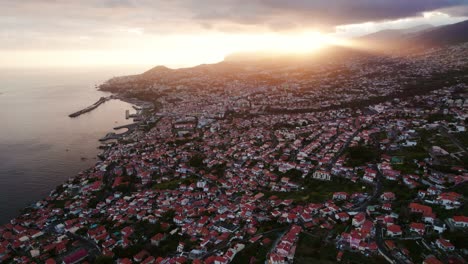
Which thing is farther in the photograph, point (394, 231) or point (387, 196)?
point (387, 196)

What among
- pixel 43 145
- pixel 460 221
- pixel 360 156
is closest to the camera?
pixel 460 221

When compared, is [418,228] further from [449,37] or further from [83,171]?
[449,37]

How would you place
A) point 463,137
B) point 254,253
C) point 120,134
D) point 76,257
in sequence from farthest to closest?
1. point 120,134
2. point 463,137
3. point 76,257
4. point 254,253

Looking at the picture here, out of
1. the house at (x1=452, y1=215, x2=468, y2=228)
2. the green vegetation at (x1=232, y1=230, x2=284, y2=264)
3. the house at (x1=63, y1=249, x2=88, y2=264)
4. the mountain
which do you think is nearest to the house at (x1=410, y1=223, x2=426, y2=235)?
the house at (x1=452, y1=215, x2=468, y2=228)

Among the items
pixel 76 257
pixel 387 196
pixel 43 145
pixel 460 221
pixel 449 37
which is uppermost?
pixel 449 37

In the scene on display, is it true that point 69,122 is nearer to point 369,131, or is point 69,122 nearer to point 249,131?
point 249,131

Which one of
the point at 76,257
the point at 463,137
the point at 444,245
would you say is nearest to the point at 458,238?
the point at 444,245

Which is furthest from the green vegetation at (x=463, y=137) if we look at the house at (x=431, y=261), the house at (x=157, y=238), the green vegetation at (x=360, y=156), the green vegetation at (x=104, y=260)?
the green vegetation at (x=104, y=260)
